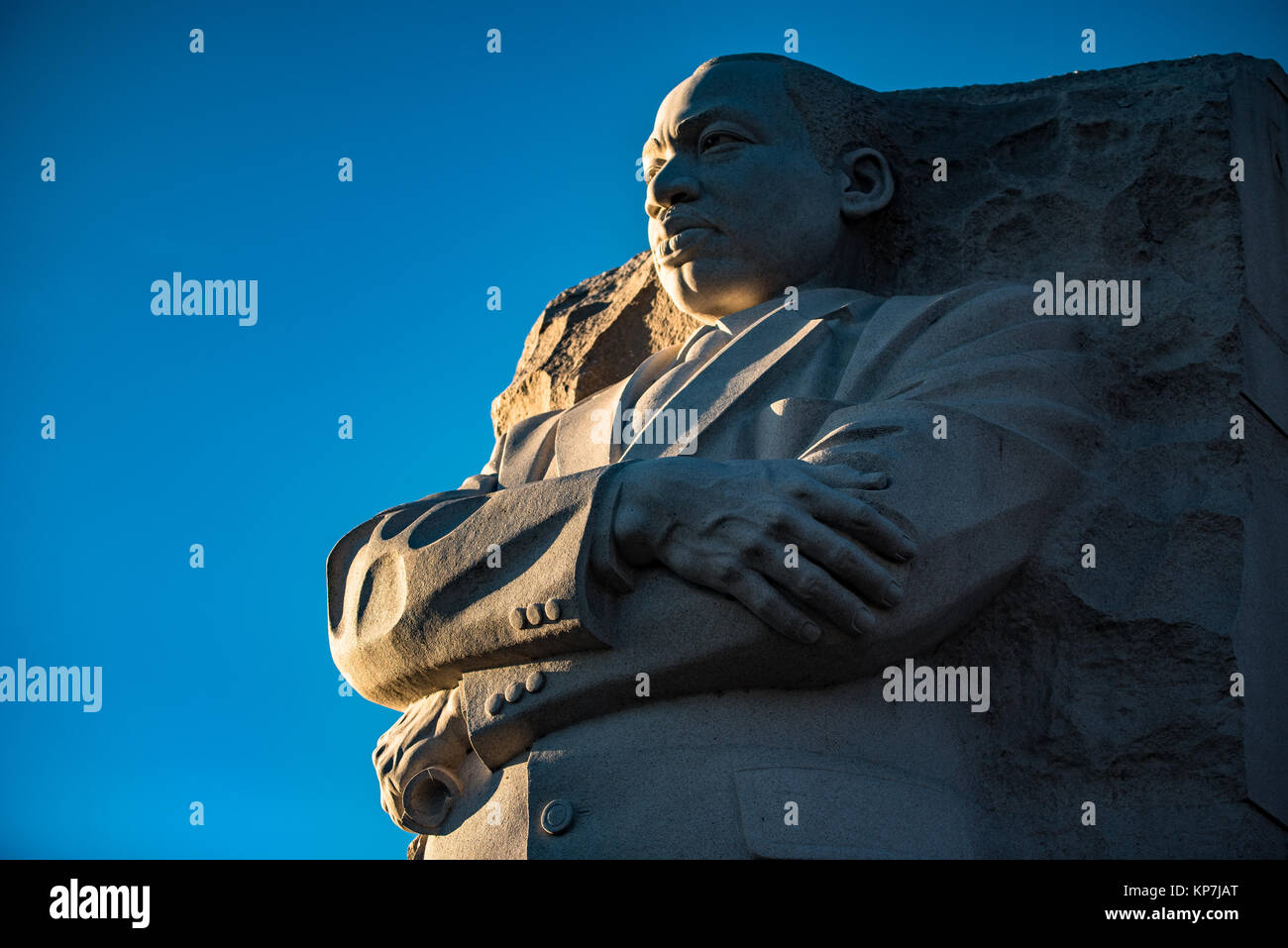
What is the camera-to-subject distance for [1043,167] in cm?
620

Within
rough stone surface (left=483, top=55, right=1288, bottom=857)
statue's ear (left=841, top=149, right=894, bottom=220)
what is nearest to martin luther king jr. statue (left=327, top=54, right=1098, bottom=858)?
rough stone surface (left=483, top=55, right=1288, bottom=857)

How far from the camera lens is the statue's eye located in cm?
603

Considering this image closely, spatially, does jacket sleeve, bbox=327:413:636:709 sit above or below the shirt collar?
below

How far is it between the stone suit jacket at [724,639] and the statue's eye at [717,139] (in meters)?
1.01

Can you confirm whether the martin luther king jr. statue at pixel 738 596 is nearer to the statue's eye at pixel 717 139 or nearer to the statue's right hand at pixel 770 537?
the statue's right hand at pixel 770 537

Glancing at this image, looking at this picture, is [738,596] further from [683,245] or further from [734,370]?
[683,245]

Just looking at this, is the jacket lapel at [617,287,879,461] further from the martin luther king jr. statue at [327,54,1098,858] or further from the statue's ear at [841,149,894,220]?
the statue's ear at [841,149,894,220]

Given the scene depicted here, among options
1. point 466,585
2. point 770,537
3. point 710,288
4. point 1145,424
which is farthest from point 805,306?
point 466,585

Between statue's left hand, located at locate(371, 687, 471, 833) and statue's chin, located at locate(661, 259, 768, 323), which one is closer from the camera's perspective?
statue's left hand, located at locate(371, 687, 471, 833)

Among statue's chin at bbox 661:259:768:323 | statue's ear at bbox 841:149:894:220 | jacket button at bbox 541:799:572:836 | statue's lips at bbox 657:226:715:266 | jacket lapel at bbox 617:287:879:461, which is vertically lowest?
jacket button at bbox 541:799:572:836

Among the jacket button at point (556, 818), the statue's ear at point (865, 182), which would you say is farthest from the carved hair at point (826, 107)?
the jacket button at point (556, 818)

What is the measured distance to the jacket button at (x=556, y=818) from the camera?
4668mm

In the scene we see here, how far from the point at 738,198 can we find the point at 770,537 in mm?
1710
